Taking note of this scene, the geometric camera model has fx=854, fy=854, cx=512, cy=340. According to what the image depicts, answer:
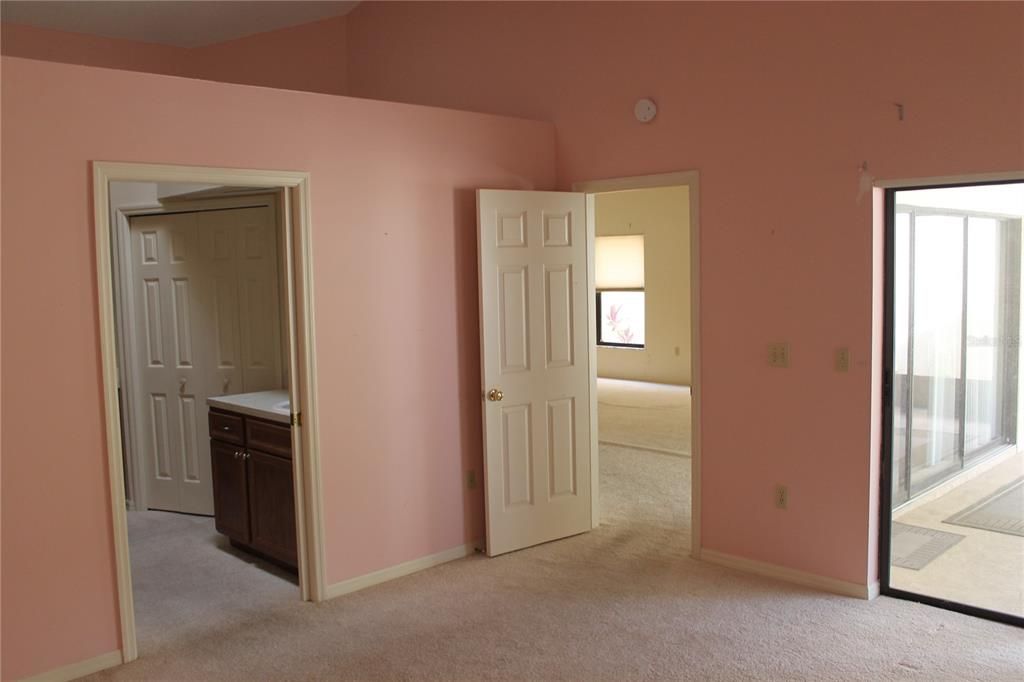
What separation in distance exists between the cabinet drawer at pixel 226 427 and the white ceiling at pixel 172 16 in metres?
2.51

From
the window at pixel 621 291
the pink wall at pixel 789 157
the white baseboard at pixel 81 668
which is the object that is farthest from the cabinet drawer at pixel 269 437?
the window at pixel 621 291

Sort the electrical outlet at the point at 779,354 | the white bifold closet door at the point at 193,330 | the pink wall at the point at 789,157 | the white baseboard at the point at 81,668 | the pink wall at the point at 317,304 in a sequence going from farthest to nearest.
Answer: the white bifold closet door at the point at 193,330 → the electrical outlet at the point at 779,354 → the pink wall at the point at 789,157 → the white baseboard at the point at 81,668 → the pink wall at the point at 317,304

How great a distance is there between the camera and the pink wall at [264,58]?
5.91m

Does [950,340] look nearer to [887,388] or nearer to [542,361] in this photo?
[887,388]

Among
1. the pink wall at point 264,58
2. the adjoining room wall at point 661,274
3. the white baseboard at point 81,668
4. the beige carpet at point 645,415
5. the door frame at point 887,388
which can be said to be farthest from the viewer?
the adjoining room wall at point 661,274

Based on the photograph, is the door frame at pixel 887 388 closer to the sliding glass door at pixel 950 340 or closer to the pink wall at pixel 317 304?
the sliding glass door at pixel 950 340

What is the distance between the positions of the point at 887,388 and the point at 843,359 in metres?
0.24

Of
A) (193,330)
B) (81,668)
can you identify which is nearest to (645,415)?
(193,330)

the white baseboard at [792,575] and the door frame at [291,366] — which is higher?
the door frame at [291,366]

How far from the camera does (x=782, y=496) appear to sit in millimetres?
4266

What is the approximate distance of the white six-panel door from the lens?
460cm

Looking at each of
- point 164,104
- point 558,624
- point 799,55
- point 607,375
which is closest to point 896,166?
point 799,55

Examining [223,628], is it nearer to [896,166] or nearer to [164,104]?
[164,104]

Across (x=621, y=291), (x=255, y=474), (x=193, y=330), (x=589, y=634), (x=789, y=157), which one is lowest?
(x=589, y=634)
